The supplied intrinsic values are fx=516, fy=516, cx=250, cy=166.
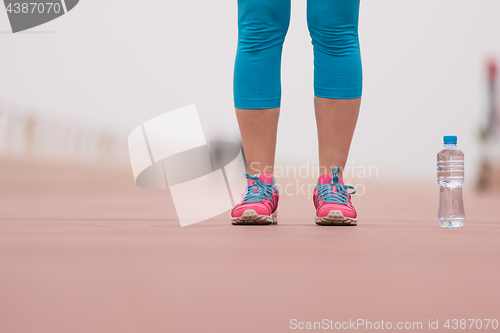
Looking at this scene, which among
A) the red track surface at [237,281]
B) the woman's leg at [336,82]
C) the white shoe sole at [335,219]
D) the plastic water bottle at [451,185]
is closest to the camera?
the red track surface at [237,281]

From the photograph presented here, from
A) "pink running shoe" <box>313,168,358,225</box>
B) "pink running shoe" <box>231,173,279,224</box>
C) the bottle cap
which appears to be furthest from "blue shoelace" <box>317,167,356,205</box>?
the bottle cap

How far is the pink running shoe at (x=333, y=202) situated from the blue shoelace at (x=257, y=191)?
11 centimetres

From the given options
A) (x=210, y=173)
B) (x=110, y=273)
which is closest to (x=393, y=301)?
(x=110, y=273)

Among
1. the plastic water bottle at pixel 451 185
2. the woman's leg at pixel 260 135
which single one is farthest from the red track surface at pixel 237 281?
the plastic water bottle at pixel 451 185

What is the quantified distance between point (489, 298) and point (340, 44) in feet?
2.72

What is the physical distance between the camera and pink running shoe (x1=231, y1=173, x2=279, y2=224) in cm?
112

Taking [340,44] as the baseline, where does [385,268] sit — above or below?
below

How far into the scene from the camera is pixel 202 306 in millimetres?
465

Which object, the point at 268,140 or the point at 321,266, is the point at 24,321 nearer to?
the point at 321,266

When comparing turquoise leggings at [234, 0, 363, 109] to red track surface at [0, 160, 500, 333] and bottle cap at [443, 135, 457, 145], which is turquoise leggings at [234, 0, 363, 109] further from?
red track surface at [0, 160, 500, 333]

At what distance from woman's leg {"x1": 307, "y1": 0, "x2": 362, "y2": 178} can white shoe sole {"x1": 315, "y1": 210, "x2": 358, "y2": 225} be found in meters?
0.15

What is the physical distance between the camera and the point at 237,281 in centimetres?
55

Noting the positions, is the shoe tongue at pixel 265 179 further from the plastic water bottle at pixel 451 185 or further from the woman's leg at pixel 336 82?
the plastic water bottle at pixel 451 185

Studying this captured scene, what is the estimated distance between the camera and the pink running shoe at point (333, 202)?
111 centimetres
